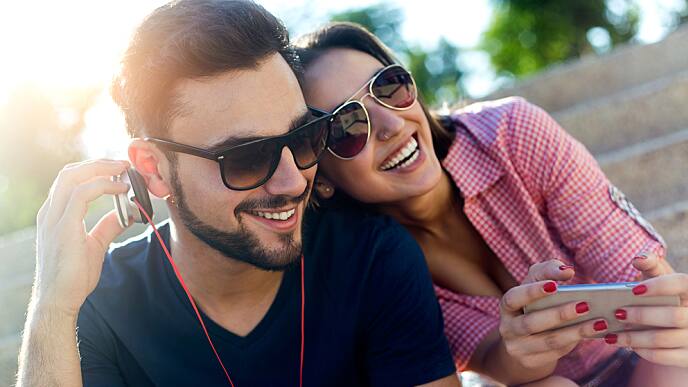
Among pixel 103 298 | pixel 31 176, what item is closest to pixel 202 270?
pixel 103 298

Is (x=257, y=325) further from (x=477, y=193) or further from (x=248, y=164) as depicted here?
(x=477, y=193)

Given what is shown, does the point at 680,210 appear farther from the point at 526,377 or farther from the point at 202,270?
the point at 202,270

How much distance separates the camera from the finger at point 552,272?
2201mm

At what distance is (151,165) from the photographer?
8.04 feet

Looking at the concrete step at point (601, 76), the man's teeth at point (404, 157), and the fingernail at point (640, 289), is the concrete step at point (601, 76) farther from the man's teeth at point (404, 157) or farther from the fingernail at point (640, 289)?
the fingernail at point (640, 289)

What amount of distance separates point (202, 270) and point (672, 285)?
61.8 inches

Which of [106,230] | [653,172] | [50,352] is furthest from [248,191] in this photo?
[653,172]

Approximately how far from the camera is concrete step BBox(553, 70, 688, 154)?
4887 mm

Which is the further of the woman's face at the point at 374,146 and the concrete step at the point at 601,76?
the concrete step at the point at 601,76

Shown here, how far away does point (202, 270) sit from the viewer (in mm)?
2596

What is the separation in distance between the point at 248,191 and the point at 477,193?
1.13 m

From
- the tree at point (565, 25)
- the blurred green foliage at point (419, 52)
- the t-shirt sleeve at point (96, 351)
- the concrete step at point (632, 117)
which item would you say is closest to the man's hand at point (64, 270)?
the t-shirt sleeve at point (96, 351)

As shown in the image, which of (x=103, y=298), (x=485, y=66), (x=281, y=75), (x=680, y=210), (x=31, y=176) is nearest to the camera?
(x=281, y=75)

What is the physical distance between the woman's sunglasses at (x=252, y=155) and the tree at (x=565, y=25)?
20.2 metres
